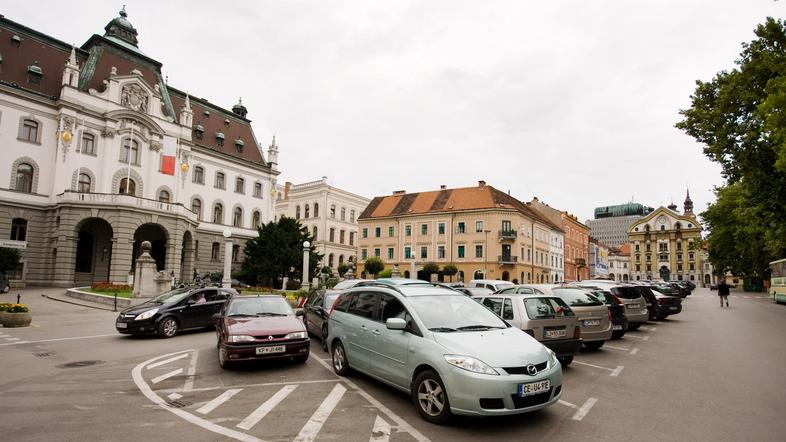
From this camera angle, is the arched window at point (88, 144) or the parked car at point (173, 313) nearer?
the parked car at point (173, 313)

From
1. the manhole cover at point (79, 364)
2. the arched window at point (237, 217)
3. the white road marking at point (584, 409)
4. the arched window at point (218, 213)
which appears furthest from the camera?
the arched window at point (237, 217)

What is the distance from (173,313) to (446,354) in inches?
422

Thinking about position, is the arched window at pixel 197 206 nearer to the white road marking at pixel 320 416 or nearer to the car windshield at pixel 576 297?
the car windshield at pixel 576 297

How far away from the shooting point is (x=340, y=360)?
26.4 feet

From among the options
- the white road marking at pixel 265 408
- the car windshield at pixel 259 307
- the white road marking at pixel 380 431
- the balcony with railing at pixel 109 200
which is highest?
the balcony with railing at pixel 109 200

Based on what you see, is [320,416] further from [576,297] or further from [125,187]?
[125,187]

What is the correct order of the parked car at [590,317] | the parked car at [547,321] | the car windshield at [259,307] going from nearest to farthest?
→ the parked car at [547,321]
the car windshield at [259,307]
the parked car at [590,317]

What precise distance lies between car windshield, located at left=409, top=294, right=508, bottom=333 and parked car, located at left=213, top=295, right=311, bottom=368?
10.5 ft

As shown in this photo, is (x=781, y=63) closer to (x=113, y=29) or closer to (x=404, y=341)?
(x=404, y=341)

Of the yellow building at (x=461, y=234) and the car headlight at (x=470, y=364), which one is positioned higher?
the yellow building at (x=461, y=234)

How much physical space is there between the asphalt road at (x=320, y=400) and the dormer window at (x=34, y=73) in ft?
105

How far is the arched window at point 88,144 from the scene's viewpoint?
119 feet

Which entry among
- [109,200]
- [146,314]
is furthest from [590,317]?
[109,200]

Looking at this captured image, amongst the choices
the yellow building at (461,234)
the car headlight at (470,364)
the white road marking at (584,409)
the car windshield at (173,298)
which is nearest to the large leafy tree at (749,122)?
the white road marking at (584,409)
